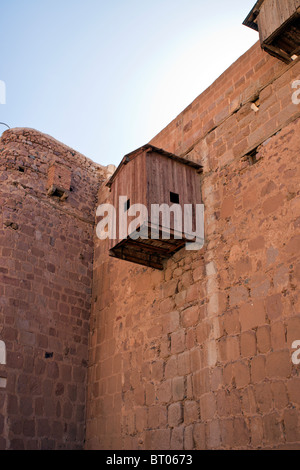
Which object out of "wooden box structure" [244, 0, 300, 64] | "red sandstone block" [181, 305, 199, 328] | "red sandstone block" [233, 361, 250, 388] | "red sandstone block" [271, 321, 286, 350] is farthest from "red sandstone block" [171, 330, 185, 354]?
"wooden box structure" [244, 0, 300, 64]

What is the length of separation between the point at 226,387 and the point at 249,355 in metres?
0.54

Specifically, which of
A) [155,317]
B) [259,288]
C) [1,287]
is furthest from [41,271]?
[259,288]

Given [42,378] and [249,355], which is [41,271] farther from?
[249,355]

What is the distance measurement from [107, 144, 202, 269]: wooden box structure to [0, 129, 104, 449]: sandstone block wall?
82.4 inches

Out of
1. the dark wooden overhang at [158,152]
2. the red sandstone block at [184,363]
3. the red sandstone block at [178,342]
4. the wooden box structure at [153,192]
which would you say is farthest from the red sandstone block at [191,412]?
the dark wooden overhang at [158,152]

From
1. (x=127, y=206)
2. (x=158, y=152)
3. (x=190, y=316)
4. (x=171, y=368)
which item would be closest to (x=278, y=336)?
(x=190, y=316)

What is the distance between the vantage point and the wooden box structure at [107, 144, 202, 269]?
7457mm

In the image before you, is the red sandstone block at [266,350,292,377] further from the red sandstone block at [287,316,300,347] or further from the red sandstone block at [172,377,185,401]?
the red sandstone block at [172,377,185,401]

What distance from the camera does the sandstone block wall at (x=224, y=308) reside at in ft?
19.1

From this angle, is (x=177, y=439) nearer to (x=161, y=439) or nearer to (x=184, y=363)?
(x=161, y=439)

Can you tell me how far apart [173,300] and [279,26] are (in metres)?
4.12

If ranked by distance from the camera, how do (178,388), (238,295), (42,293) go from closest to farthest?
1. (238,295)
2. (178,388)
3. (42,293)

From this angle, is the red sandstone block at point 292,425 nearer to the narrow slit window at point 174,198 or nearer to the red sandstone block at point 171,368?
the red sandstone block at point 171,368

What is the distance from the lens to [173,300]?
25.3 feet
